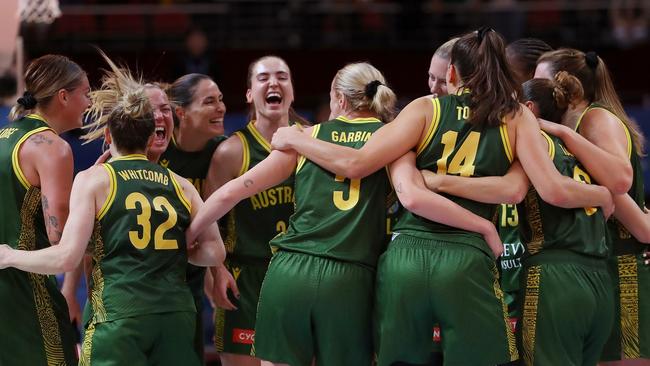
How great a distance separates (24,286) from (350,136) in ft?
6.77

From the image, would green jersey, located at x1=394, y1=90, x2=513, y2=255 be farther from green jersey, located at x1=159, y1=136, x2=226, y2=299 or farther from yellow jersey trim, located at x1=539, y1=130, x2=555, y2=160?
green jersey, located at x1=159, y1=136, x2=226, y2=299

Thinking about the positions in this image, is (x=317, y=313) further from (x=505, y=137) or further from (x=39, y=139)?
(x=39, y=139)

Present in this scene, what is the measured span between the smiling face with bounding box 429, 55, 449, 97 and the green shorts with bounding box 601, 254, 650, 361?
1.53 m

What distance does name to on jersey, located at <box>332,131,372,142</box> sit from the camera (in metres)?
5.51

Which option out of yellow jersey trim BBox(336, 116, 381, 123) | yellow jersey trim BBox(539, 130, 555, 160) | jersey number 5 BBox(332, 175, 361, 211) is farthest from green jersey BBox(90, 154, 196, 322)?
yellow jersey trim BBox(539, 130, 555, 160)

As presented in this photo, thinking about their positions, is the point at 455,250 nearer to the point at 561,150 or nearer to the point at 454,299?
the point at 454,299

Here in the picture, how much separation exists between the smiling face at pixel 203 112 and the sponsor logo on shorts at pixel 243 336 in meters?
1.45

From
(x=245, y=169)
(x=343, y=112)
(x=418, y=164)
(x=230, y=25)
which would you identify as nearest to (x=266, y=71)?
(x=245, y=169)

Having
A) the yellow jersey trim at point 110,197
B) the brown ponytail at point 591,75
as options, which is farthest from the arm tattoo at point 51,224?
the brown ponytail at point 591,75

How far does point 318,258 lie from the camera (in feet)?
17.5

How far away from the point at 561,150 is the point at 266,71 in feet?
7.21

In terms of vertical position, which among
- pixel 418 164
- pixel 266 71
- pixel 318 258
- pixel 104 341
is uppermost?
pixel 266 71

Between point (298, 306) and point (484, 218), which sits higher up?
point (484, 218)

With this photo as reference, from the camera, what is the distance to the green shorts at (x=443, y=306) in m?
5.07
